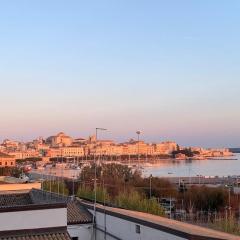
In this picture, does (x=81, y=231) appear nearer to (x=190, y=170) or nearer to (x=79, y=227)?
(x=79, y=227)

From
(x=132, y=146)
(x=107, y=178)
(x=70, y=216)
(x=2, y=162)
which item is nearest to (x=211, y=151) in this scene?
(x=132, y=146)

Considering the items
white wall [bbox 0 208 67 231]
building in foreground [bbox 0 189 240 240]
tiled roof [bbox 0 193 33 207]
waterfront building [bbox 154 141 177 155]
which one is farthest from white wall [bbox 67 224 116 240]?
waterfront building [bbox 154 141 177 155]

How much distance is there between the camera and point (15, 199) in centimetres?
1501

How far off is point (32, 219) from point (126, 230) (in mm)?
2308

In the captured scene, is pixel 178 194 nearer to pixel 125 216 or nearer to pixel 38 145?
pixel 125 216

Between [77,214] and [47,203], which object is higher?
[47,203]

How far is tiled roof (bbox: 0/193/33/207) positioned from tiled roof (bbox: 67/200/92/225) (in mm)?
3164

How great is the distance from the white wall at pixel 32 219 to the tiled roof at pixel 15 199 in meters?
6.71

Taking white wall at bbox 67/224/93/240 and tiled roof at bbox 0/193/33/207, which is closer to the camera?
white wall at bbox 67/224/93/240

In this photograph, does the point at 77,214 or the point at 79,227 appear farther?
the point at 77,214

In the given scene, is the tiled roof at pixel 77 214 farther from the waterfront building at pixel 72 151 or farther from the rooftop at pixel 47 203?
the waterfront building at pixel 72 151

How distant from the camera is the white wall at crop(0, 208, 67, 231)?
7.59 meters

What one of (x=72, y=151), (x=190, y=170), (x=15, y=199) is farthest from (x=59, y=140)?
(x=15, y=199)

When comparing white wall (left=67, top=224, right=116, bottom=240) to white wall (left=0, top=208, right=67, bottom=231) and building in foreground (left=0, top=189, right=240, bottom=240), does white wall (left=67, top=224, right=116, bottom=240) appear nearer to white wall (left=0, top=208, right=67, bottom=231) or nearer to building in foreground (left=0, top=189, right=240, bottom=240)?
building in foreground (left=0, top=189, right=240, bottom=240)
